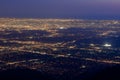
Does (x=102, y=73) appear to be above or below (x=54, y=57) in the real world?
above

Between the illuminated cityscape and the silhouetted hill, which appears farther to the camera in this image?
the illuminated cityscape

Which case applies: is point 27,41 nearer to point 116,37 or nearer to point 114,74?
point 116,37

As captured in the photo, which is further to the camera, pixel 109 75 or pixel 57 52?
pixel 57 52

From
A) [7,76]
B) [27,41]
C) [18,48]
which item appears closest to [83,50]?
[18,48]

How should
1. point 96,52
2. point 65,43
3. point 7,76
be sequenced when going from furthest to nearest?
point 65,43 < point 96,52 < point 7,76

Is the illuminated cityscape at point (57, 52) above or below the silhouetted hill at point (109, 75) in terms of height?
below

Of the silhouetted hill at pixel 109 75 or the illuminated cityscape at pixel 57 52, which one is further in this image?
the illuminated cityscape at pixel 57 52

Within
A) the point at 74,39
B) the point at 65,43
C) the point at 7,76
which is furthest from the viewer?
the point at 74,39

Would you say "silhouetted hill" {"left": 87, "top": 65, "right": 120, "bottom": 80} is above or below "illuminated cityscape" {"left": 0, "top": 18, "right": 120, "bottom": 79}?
above

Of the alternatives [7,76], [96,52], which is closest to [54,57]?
[96,52]

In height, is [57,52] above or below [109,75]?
below

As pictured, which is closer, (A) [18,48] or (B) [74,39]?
(A) [18,48]
